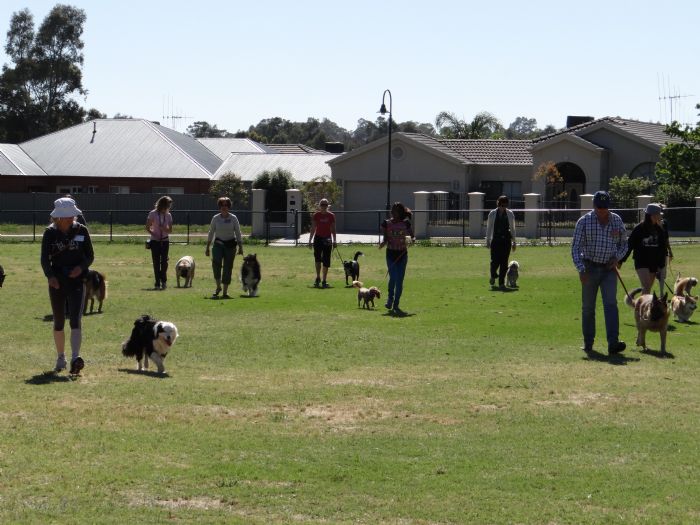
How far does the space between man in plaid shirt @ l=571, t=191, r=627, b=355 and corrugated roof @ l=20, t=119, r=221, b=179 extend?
53.2m

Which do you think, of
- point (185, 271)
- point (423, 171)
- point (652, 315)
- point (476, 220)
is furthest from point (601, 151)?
point (652, 315)

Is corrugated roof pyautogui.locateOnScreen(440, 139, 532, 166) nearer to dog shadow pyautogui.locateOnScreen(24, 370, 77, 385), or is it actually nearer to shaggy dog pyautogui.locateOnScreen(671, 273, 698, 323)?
shaggy dog pyautogui.locateOnScreen(671, 273, 698, 323)

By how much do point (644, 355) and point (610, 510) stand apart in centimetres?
794

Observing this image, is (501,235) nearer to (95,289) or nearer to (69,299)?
(95,289)

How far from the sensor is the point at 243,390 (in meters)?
12.5

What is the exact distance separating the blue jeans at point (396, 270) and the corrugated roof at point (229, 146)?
5674 centimetres

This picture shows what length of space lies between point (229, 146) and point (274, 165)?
11.0 metres

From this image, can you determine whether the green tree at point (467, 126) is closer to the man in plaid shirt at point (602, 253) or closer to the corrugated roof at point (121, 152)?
the corrugated roof at point (121, 152)

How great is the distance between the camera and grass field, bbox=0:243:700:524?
26.5 ft

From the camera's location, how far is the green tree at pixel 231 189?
2464 inches

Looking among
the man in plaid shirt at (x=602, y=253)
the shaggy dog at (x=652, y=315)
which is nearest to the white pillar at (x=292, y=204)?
the shaggy dog at (x=652, y=315)

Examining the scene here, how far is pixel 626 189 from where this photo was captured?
178 ft

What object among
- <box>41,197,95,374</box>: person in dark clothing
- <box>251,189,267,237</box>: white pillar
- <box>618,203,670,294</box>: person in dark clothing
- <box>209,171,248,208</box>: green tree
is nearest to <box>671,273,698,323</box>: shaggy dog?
<box>618,203,670,294</box>: person in dark clothing

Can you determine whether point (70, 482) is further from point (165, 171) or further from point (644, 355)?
point (165, 171)
